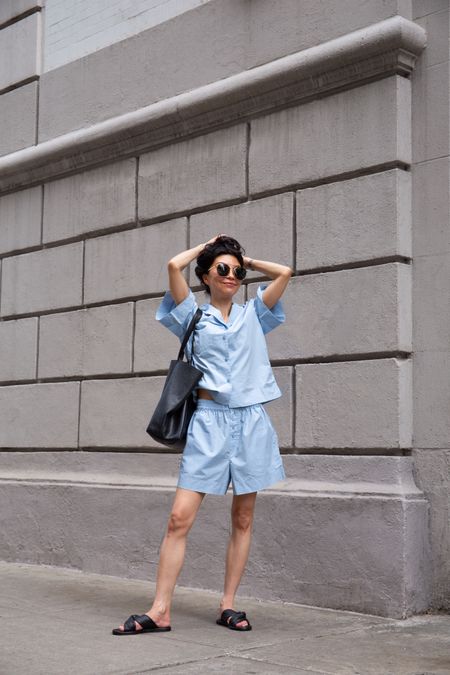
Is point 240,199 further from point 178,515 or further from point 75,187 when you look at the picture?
point 178,515

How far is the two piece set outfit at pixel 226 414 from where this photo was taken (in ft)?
17.6

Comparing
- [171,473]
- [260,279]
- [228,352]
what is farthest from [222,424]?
[171,473]

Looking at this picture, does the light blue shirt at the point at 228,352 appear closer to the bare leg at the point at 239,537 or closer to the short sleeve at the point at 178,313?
the short sleeve at the point at 178,313

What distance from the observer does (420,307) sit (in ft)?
20.9

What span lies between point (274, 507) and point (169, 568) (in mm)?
1526

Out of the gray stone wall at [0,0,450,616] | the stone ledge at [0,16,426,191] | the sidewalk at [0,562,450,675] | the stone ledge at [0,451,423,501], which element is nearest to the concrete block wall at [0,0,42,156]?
the gray stone wall at [0,0,450,616]

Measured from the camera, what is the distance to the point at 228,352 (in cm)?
542

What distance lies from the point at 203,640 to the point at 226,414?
3.87 feet

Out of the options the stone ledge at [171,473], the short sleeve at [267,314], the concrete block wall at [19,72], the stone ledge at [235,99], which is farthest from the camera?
the concrete block wall at [19,72]

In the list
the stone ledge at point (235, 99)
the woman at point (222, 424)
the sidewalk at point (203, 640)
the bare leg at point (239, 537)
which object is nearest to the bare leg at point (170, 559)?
the woman at point (222, 424)

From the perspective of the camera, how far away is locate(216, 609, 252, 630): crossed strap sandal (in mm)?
5457

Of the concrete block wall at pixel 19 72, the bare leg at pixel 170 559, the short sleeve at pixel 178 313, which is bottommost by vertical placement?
the bare leg at pixel 170 559

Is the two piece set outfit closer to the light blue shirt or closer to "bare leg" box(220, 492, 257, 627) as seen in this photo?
the light blue shirt

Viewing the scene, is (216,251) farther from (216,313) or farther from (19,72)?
(19,72)
